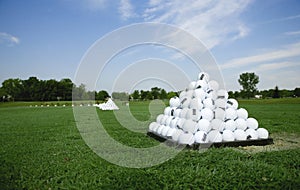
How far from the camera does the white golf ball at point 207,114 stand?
6375 mm

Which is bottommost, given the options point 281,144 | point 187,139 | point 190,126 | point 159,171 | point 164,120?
point 159,171

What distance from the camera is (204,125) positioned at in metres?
6.20

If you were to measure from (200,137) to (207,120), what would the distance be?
1.63 ft

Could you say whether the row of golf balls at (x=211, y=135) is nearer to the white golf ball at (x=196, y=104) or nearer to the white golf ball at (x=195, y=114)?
the white golf ball at (x=195, y=114)

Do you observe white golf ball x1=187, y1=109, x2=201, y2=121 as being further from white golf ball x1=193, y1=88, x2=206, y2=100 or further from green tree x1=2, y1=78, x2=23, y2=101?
green tree x1=2, y1=78, x2=23, y2=101

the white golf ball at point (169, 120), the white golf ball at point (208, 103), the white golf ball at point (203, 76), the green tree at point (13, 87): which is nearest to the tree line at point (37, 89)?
the green tree at point (13, 87)

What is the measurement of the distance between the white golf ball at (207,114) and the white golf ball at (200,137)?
427 millimetres

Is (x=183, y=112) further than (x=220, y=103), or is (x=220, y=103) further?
(x=183, y=112)

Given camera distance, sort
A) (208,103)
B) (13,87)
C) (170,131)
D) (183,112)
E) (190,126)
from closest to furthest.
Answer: (190,126) < (208,103) < (183,112) < (170,131) < (13,87)

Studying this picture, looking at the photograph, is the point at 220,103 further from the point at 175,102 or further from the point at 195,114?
the point at 175,102

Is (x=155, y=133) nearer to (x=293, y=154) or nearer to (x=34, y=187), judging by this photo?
(x=293, y=154)

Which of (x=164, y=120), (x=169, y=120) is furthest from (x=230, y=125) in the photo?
(x=164, y=120)

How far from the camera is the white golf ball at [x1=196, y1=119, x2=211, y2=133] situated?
6191mm

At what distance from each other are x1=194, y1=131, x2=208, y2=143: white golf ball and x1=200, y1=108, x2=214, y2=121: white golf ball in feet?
1.40
